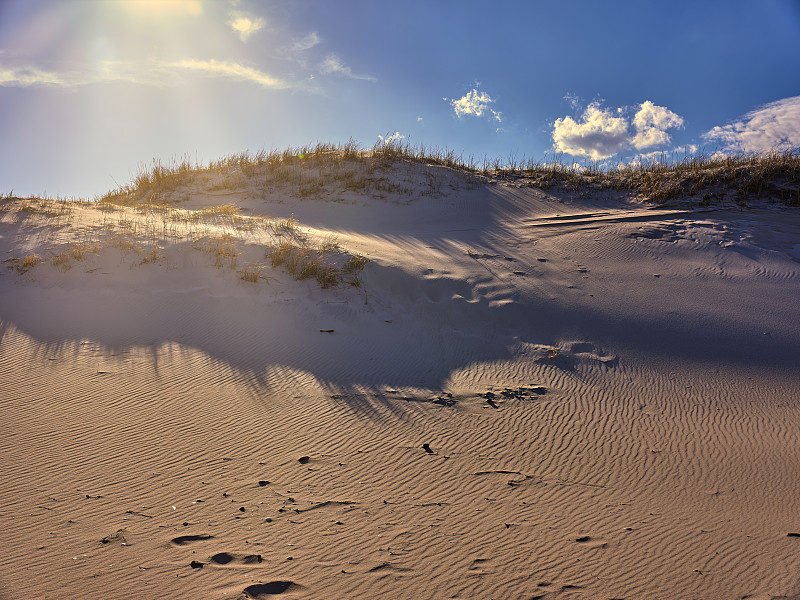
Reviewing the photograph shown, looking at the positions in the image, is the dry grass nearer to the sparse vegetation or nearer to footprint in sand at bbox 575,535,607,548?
the sparse vegetation

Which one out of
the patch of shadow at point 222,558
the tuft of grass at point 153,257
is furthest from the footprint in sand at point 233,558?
the tuft of grass at point 153,257

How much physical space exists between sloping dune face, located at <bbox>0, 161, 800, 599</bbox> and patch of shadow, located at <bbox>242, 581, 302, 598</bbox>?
0.08 ft

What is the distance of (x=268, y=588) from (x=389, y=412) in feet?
8.05

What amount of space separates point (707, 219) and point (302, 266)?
34.7ft

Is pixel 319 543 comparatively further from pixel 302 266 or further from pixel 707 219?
pixel 707 219

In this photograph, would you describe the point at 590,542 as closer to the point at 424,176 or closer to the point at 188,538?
the point at 188,538

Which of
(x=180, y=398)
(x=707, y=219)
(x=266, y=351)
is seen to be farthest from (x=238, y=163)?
(x=707, y=219)

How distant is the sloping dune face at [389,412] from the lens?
3027mm

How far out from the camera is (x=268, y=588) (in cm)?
278

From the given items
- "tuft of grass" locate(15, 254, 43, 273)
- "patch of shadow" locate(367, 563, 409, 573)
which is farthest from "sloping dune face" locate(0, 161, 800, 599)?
"tuft of grass" locate(15, 254, 43, 273)

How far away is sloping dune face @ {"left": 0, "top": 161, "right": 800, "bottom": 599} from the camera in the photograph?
119 inches

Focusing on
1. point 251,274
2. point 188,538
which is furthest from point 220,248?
point 188,538

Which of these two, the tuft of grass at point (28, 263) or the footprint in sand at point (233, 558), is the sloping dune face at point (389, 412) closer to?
the footprint in sand at point (233, 558)

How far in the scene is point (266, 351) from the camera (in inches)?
247
